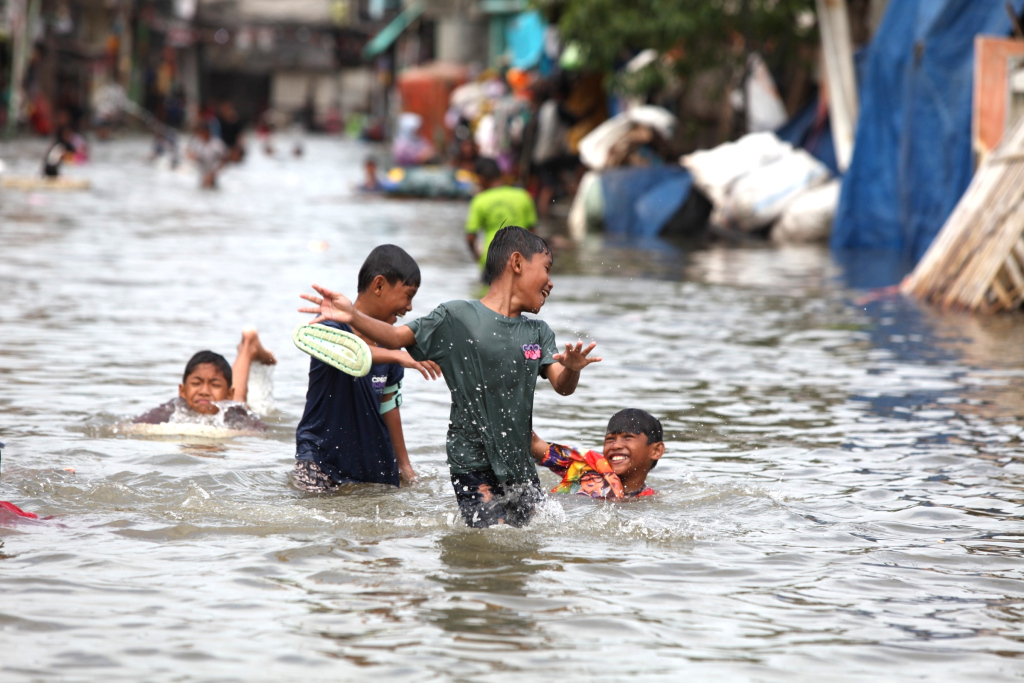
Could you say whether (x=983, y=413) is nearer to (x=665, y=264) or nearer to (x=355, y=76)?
(x=665, y=264)

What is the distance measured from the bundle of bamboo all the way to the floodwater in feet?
1.57

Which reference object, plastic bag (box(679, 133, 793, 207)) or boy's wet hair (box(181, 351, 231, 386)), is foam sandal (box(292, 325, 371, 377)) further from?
A: plastic bag (box(679, 133, 793, 207))

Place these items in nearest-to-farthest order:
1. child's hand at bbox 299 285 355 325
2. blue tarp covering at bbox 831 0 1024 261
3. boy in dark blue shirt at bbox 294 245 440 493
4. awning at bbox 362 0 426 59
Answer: child's hand at bbox 299 285 355 325 < boy in dark blue shirt at bbox 294 245 440 493 < blue tarp covering at bbox 831 0 1024 261 < awning at bbox 362 0 426 59

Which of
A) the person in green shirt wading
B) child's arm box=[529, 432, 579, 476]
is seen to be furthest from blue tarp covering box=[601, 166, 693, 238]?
child's arm box=[529, 432, 579, 476]

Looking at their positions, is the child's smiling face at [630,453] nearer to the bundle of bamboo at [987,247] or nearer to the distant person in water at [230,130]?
the bundle of bamboo at [987,247]

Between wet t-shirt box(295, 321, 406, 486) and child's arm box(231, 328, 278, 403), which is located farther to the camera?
child's arm box(231, 328, 278, 403)

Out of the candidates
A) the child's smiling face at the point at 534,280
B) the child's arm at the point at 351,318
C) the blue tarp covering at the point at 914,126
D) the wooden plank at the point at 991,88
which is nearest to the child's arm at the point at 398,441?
the child's arm at the point at 351,318

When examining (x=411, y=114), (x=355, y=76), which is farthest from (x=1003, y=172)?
(x=355, y=76)

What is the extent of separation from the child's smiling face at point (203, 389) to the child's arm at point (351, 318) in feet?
8.51

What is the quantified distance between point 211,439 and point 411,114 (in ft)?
102

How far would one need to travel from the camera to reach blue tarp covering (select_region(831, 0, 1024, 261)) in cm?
1354

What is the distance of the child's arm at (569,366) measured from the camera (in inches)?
163

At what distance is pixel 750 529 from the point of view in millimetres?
5039

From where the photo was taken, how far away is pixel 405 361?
4336 millimetres
